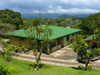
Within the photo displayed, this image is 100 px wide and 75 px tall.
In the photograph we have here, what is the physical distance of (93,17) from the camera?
84.7 ft

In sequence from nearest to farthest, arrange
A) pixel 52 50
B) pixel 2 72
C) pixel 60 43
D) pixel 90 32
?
pixel 2 72
pixel 52 50
pixel 60 43
pixel 90 32

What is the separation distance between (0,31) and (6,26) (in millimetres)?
1154

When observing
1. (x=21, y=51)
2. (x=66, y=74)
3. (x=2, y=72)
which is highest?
(x=2, y=72)

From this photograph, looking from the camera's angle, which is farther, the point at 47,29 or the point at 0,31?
the point at 0,31

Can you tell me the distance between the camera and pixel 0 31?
1455 centimetres

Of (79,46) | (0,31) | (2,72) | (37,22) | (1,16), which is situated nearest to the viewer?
(2,72)

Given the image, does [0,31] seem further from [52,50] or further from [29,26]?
[52,50]

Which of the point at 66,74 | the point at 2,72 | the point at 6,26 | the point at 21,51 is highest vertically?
the point at 6,26

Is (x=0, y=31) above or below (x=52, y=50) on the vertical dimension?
above

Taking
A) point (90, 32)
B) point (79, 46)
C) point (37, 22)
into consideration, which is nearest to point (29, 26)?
point (37, 22)

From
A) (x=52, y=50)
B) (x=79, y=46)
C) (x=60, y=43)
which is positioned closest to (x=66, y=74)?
(x=79, y=46)

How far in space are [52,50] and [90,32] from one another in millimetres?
13564

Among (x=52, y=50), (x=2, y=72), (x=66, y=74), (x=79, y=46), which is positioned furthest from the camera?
(x=52, y=50)

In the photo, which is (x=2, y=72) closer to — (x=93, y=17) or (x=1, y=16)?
(x=93, y=17)
